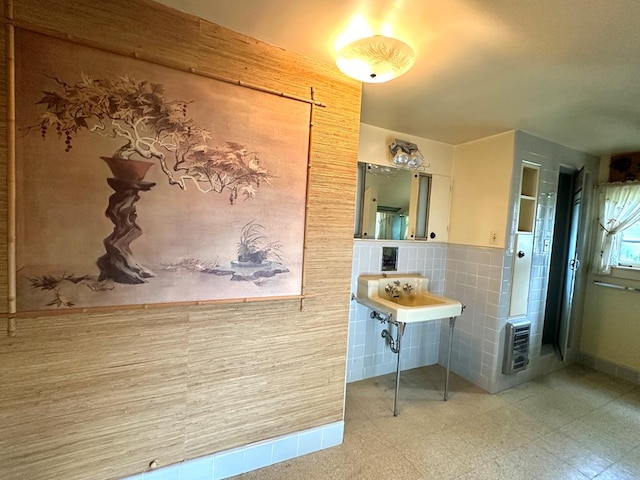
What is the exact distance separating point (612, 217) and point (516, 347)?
179cm

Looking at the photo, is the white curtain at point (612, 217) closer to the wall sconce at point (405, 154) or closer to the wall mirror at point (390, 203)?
the wall mirror at point (390, 203)

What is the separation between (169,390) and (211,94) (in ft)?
4.78

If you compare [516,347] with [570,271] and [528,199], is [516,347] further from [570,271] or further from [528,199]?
[528,199]

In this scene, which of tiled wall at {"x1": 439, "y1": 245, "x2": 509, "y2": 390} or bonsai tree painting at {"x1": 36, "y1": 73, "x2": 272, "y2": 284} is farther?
tiled wall at {"x1": 439, "y1": 245, "x2": 509, "y2": 390}

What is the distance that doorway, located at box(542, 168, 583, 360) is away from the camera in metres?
2.99

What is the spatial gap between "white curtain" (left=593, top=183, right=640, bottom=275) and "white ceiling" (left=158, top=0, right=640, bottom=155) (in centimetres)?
101

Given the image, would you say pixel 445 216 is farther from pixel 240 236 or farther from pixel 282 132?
pixel 240 236

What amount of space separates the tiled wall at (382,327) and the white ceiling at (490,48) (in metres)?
1.23

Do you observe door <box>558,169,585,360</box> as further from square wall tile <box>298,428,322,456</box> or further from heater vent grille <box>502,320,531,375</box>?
square wall tile <box>298,428,322,456</box>

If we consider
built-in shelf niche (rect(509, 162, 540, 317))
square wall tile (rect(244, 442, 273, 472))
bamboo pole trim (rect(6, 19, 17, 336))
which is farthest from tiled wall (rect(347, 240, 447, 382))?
bamboo pole trim (rect(6, 19, 17, 336))

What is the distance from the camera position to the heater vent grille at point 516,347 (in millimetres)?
2559

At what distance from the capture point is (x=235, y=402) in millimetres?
1563

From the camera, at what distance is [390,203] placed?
8.93ft

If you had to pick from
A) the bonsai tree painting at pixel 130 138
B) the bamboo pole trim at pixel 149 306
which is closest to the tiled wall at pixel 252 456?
the bamboo pole trim at pixel 149 306
